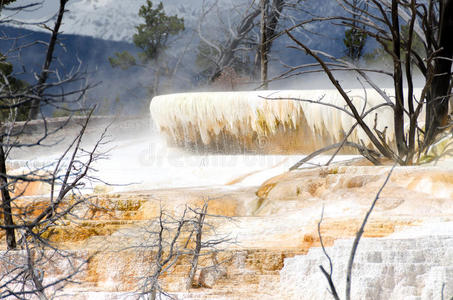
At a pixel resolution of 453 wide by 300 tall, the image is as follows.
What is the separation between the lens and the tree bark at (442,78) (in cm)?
396

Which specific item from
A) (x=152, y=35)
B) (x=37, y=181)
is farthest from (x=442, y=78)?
(x=152, y=35)

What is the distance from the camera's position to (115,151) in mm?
9492

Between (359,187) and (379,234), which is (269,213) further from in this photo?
(379,234)

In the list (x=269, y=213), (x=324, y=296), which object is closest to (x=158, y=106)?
(x=269, y=213)

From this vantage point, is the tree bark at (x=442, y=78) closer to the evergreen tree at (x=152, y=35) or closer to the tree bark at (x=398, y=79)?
the tree bark at (x=398, y=79)

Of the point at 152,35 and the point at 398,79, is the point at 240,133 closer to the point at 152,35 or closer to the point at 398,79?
the point at 398,79

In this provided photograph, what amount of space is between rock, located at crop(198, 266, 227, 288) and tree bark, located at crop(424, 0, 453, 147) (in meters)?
1.94

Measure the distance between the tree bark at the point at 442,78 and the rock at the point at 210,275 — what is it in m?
1.94

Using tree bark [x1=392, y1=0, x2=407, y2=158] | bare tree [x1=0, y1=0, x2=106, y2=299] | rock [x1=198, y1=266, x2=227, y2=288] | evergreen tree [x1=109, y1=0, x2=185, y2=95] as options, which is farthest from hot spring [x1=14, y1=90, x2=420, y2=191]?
evergreen tree [x1=109, y1=0, x2=185, y2=95]

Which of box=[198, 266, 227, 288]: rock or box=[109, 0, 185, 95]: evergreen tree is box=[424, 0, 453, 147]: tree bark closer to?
box=[198, 266, 227, 288]: rock

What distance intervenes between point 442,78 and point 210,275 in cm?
233

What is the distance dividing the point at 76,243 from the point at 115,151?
613 centimetres

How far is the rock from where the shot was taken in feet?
9.31

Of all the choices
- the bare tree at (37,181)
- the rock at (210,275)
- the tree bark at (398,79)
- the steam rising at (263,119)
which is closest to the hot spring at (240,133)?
the steam rising at (263,119)
